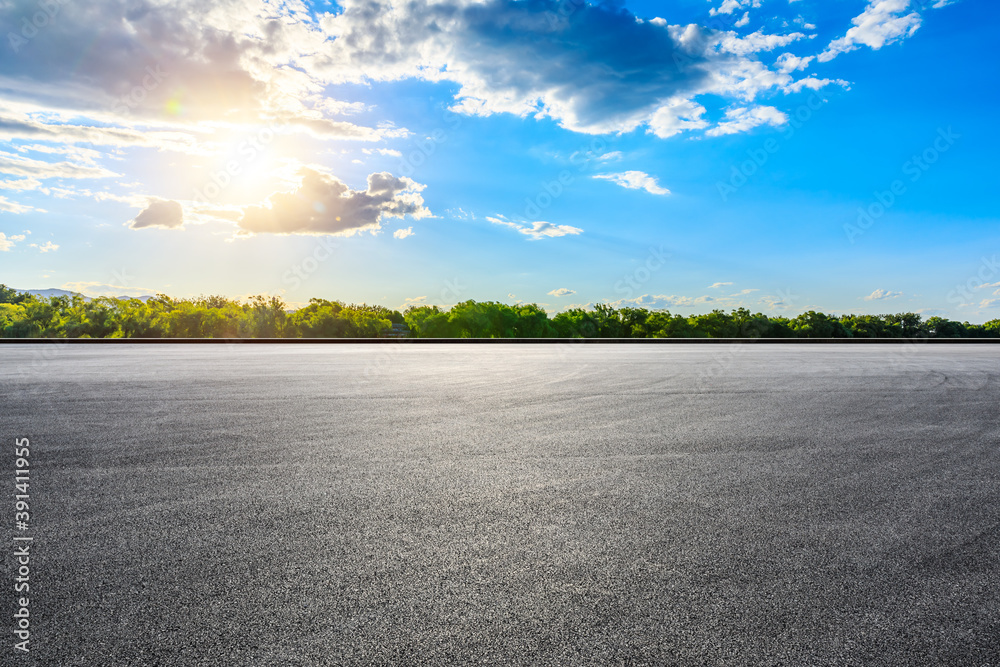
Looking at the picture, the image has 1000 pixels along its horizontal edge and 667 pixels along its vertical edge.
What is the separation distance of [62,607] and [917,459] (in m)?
6.66

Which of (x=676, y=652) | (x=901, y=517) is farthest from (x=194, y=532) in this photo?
(x=901, y=517)

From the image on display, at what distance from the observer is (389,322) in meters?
38.1

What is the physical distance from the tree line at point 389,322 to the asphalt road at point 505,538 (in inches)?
1123

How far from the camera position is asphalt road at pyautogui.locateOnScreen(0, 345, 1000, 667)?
2.34 metres

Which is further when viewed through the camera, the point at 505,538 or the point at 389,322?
the point at 389,322

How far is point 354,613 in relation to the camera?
2508 millimetres

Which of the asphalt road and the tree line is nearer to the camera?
the asphalt road

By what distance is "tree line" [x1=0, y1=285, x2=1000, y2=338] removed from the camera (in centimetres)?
3319

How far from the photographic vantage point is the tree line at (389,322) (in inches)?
1307

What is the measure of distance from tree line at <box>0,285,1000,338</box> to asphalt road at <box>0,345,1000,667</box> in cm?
2854

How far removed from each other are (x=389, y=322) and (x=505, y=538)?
35543 millimetres

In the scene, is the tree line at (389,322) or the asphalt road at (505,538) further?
the tree line at (389,322)

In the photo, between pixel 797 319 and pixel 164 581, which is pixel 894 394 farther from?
pixel 797 319

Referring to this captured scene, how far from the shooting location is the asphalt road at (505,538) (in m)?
2.34
